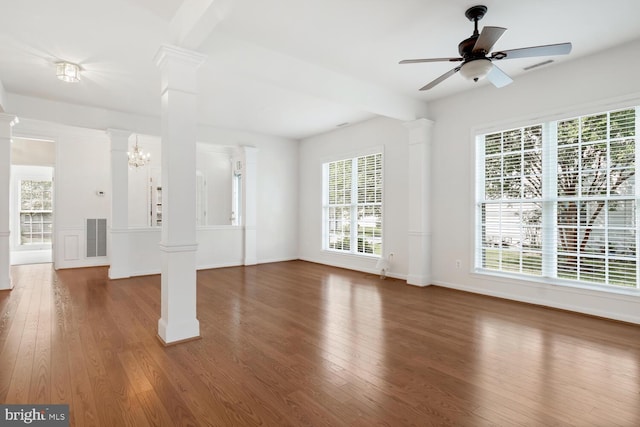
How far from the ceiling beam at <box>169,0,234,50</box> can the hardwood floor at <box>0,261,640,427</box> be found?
A: 2.70 metres

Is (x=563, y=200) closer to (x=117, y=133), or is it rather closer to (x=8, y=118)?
(x=117, y=133)

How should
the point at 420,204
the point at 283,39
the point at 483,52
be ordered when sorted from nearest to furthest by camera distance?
1. the point at 483,52
2. the point at 283,39
3. the point at 420,204

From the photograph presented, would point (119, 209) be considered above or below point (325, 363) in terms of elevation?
above

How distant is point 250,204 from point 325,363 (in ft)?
17.3

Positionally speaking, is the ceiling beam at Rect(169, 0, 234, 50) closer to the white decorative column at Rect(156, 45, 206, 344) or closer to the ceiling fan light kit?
the white decorative column at Rect(156, 45, 206, 344)

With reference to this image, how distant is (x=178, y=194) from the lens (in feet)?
10.1

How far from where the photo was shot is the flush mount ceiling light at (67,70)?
3.98 m

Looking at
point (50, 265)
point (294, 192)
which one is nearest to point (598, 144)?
point (294, 192)

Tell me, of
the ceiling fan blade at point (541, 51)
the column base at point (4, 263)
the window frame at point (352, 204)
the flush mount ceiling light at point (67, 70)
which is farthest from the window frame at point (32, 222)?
the ceiling fan blade at point (541, 51)

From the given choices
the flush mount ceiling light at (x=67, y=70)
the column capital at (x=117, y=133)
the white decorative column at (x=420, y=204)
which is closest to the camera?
Result: the flush mount ceiling light at (x=67, y=70)

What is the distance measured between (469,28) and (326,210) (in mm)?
4838

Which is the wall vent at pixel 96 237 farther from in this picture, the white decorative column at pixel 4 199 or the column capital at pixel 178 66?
the column capital at pixel 178 66

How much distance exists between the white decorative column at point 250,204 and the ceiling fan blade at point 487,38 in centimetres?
539

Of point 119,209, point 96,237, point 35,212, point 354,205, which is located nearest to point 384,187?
point 354,205
